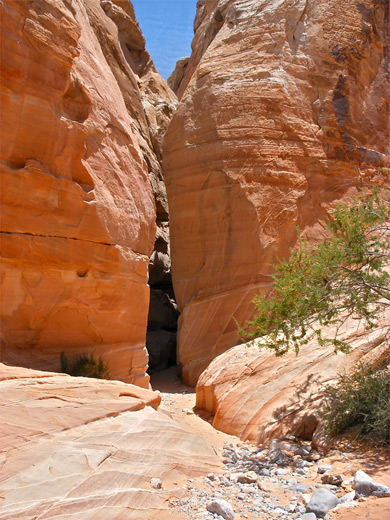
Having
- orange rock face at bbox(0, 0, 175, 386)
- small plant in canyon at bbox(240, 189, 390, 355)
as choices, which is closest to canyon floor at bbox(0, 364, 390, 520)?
small plant in canyon at bbox(240, 189, 390, 355)

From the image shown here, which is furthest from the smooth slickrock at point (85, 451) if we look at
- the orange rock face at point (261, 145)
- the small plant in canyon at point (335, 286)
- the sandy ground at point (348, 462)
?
the orange rock face at point (261, 145)

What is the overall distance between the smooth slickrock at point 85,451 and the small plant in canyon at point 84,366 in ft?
5.09

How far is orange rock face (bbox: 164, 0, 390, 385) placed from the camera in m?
12.7

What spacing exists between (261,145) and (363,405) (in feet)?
29.6

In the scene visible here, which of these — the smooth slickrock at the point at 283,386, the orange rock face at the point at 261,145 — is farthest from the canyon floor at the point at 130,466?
the orange rock face at the point at 261,145

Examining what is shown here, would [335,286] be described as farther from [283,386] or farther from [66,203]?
[66,203]

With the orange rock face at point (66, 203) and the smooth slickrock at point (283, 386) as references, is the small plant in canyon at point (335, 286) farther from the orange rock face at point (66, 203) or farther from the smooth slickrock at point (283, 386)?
the orange rock face at point (66, 203)

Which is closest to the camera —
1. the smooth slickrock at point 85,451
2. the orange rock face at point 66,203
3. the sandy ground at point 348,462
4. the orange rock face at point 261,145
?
the smooth slickrock at point 85,451

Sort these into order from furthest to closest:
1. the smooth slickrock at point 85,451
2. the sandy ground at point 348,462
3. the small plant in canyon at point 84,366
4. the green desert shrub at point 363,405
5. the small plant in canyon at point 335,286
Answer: the small plant in canyon at point 84,366, the small plant in canyon at point 335,286, the green desert shrub at point 363,405, the sandy ground at point 348,462, the smooth slickrock at point 85,451

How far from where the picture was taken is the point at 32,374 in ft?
17.1

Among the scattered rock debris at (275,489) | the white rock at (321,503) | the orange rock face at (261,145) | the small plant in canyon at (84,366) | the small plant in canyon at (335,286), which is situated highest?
the orange rock face at (261,145)

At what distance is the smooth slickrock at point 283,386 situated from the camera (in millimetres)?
6410

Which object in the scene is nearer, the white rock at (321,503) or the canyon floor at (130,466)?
the canyon floor at (130,466)

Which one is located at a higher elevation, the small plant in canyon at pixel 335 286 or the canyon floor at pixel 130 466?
the small plant in canyon at pixel 335 286
